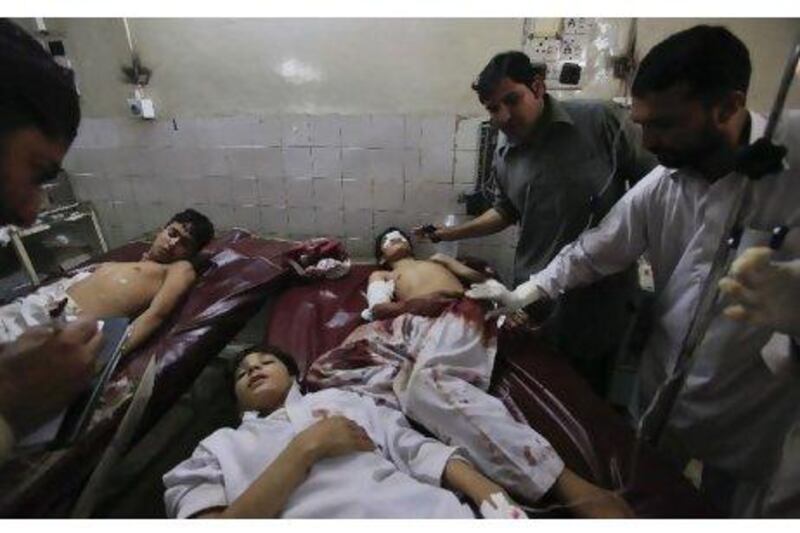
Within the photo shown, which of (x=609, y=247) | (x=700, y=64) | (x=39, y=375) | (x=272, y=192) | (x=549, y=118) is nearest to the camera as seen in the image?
(x=39, y=375)

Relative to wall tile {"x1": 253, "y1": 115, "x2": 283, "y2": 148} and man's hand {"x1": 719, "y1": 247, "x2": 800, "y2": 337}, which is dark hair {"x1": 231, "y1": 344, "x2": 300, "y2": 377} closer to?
wall tile {"x1": 253, "y1": 115, "x2": 283, "y2": 148}

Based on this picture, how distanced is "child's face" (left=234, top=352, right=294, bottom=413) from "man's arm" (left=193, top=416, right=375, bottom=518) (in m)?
0.35

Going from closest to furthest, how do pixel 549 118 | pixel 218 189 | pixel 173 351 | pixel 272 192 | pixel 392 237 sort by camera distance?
pixel 549 118 → pixel 173 351 → pixel 218 189 → pixel 272 192 → pixel 392 237

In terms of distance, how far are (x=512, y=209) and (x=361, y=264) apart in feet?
3.26

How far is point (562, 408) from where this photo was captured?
1229 millimetres

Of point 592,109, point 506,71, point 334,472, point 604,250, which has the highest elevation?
point 506,71

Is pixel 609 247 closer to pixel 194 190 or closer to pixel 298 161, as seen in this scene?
pixel 298 161

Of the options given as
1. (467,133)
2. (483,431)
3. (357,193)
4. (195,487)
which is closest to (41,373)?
(195,487)

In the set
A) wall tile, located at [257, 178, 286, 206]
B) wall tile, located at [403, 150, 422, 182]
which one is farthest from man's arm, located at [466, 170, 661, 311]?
wall tile, located at [257, 178, 286, 206]

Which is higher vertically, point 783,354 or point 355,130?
point 355,130

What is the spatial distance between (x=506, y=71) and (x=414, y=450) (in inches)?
44.0

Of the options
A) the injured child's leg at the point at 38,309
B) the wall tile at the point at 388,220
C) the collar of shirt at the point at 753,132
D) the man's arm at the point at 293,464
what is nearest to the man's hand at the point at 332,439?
the man's arm at the point at 293,464

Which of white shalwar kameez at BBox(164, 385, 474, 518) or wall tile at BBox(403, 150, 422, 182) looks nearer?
white shalwar kameez at BBox(164, 385, 474, 518)

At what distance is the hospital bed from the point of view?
0.90 meters
